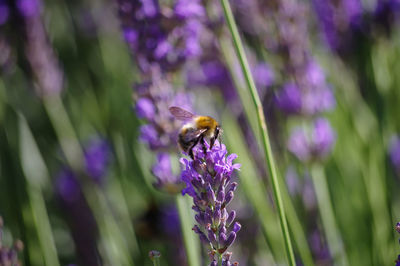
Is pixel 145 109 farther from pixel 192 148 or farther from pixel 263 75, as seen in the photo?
pixel 263 75

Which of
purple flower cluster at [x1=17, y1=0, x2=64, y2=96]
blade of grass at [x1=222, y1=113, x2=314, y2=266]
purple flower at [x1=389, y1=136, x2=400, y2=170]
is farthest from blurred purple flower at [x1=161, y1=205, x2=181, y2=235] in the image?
purple flower at [x1=389, y1=136, x2=400, y2=170]

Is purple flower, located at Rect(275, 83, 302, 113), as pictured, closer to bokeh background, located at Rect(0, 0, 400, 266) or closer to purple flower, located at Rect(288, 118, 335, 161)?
bokeh background, located at Rect(0, 0, 400, 266)

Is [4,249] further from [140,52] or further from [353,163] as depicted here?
[353,163]

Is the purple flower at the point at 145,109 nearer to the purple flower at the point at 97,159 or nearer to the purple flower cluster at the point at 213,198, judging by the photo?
the purple flower cluster at the point at 213,198

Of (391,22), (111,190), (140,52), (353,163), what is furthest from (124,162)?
(391,22)

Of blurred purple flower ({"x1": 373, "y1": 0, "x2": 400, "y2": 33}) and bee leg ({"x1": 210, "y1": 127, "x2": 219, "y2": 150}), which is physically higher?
blurred purple flower ({"x1": 373, "y1": 0, "x2": 400, "y2": 33})

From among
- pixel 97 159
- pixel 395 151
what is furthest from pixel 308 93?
pixel 97 159

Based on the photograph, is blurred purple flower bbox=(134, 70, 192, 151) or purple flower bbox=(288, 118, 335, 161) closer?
blurred purple flower bbox=(134, 70, 192, 151)
